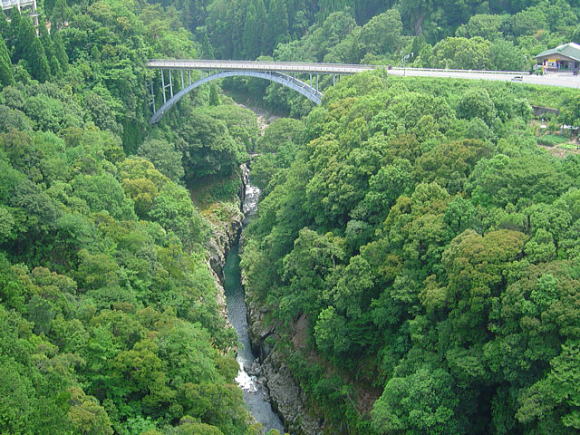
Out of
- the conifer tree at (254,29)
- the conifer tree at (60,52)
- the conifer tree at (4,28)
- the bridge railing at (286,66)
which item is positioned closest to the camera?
the conifer tree at (4,28)

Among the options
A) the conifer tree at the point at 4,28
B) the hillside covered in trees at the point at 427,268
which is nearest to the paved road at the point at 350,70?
the hillside covered in trees at the point at 427,268

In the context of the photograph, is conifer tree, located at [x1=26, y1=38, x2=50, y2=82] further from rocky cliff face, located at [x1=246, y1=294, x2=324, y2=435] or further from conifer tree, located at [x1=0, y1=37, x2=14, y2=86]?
rocky cliff face, located at [x1=246, y1=294, x2=324, y2=435]

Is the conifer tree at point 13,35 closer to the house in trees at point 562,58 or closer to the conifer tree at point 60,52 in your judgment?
the conifer tree at point 60,52

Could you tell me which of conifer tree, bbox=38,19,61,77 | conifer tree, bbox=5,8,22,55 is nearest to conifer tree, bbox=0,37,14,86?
conifer tree, bbox=5,8,22,55

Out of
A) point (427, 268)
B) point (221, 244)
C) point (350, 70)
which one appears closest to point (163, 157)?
point (221, 244)

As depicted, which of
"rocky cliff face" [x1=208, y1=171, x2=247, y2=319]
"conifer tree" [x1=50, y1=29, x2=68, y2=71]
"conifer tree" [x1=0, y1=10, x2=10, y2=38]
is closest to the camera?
"rocky cliff face" [x1=208, y1=171, x2=247, y2=319]

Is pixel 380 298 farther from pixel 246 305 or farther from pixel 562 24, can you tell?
pixel 562 24

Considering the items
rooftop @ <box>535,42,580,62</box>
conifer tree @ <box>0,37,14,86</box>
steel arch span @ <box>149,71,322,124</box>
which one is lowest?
steel arch span @ <box>149,71,322,124</box>
